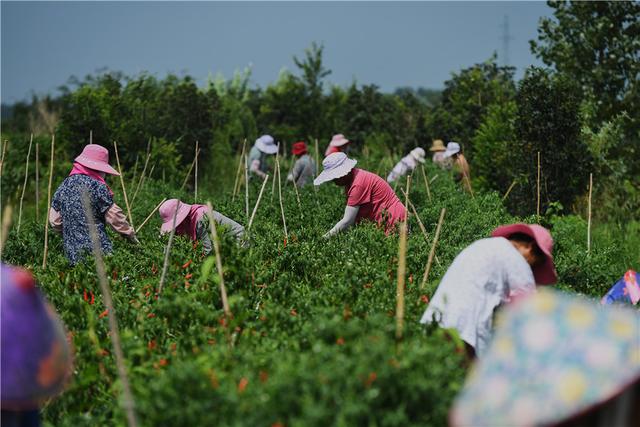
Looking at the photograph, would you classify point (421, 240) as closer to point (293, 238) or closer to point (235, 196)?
point (293, 238)

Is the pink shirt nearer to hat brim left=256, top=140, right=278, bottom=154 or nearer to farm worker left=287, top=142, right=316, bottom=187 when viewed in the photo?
farm worker left=287, top=142, right=316, bottom=187

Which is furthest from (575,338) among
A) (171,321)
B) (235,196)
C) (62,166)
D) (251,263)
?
(62,166)

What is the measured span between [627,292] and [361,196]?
2654 millimetres

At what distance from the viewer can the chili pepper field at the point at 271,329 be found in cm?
288

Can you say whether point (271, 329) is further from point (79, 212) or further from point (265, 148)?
point (265, 148)

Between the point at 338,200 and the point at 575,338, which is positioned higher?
the point at 575,338

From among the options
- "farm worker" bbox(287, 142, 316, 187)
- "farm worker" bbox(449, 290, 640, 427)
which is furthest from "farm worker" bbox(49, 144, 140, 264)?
"farm worker" bbox(287, 142, 316, 187)

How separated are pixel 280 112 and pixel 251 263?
19833 millimetres

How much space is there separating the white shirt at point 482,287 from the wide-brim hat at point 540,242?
0.45 feet

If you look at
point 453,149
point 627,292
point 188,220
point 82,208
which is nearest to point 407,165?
point 453,149

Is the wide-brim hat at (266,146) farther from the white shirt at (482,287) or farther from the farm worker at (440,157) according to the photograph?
the white shirt at (482,287)

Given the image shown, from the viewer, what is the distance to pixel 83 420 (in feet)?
11.2

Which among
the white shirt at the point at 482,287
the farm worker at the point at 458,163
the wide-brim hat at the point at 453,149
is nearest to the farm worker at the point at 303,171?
the farm worker at the point at 458,163

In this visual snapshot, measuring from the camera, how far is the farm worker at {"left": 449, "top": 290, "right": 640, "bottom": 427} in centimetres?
199
